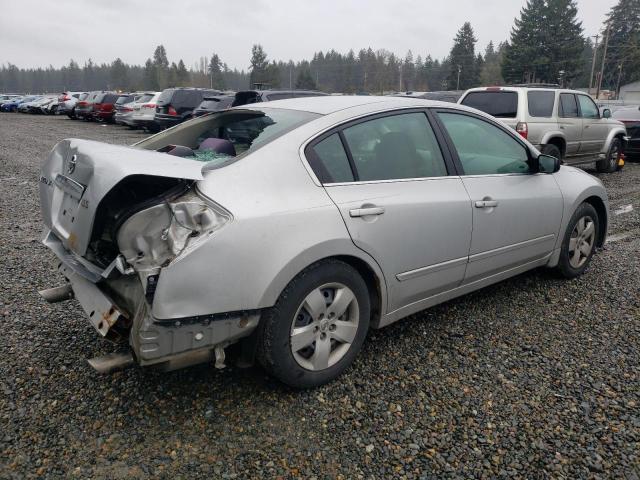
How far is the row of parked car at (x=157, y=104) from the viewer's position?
1093cm

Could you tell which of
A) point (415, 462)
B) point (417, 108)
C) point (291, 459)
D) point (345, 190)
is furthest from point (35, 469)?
point (417, 108)

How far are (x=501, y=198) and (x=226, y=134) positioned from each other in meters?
1.98

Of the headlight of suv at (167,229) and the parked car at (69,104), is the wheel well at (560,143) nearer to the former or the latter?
the headlight of suv at (167,229)

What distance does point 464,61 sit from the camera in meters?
76.1

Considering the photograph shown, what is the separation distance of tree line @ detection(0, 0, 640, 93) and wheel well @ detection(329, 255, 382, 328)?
40628 millimetres

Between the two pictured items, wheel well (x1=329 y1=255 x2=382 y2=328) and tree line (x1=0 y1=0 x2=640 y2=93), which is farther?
tree line (x1=0 y1=0 x2=640 y2=93)

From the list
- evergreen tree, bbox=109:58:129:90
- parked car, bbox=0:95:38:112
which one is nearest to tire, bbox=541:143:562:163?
parked car, bbox=0:95:38:112

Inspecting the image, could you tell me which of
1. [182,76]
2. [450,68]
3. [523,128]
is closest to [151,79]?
[182,76]

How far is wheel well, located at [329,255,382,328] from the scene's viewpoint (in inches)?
114

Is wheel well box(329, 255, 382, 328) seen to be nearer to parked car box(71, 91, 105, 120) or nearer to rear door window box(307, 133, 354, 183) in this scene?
rear door window box(307, 133, 354, 183)

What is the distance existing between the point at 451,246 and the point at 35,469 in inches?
98.9

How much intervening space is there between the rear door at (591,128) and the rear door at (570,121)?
188 mm

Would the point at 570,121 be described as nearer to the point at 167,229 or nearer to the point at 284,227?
the point at 284,227

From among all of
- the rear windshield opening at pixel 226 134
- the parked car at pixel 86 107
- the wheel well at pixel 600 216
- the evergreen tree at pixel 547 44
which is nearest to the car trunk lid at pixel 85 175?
the rear windshield opening at pixel 226 134
